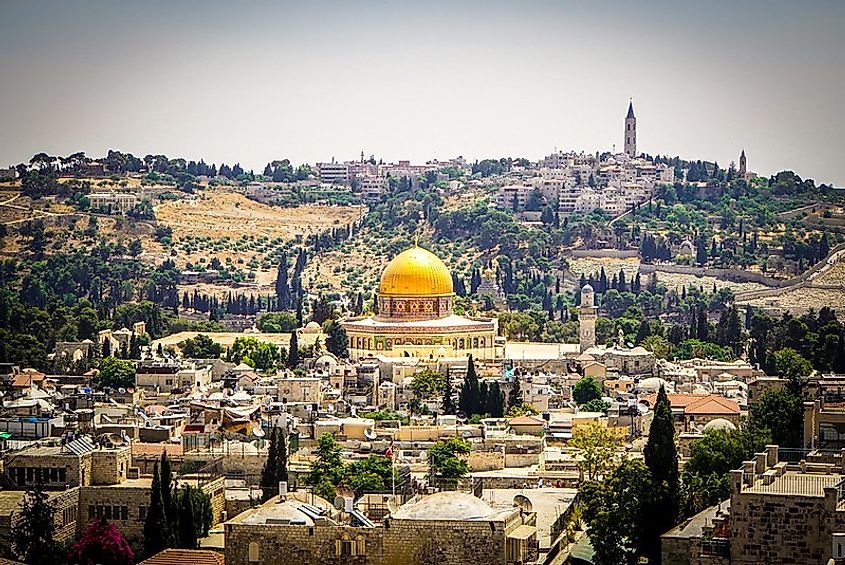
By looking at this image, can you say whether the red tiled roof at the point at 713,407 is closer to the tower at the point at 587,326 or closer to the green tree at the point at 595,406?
the green tree at the point at 595,406

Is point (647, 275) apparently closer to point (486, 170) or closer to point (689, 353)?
point (689, 353)

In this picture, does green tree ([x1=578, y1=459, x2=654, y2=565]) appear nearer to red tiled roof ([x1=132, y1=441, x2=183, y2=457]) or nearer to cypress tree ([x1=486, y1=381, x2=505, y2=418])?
red tiled roof ([x1=132, y1=441, x2=183, y2=457])

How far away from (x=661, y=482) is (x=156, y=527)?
5617 millimetres

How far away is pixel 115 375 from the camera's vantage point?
4862 centimetres

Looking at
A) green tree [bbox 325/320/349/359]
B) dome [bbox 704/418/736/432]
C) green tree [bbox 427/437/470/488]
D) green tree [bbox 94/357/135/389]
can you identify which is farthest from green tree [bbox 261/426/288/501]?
green tree [bbox 325/320/349/359]

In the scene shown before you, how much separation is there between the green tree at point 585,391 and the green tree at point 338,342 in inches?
390

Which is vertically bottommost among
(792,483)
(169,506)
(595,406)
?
(595,406)

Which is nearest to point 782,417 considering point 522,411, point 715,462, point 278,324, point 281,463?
point 715,462

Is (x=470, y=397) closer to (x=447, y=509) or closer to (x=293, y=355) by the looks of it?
(x=293, y=355)

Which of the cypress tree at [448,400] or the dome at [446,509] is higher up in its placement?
the dome at [446,509]

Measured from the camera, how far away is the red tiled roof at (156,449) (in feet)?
102

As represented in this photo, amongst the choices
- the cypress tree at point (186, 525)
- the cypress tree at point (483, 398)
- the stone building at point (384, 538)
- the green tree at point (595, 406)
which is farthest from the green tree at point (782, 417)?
the green tree at point (595, 406)

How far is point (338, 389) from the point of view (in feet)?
157

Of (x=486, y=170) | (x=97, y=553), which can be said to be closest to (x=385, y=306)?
(x=97, y=553)
